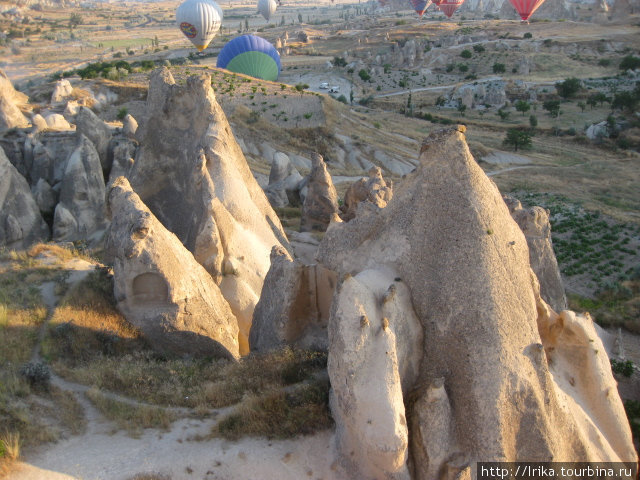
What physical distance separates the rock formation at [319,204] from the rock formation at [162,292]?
9303 mm

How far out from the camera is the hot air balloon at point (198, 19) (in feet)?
172

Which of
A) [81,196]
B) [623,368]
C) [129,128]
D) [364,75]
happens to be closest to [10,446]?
[623,368]

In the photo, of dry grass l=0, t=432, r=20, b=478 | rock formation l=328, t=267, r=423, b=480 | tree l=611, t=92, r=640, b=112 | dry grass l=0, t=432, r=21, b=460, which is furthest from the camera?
tree l=611, t=92, r=640, b=112

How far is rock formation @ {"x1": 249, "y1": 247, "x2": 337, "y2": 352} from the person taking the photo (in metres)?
8.44

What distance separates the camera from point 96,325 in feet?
27.9

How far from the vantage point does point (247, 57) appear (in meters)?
52.5

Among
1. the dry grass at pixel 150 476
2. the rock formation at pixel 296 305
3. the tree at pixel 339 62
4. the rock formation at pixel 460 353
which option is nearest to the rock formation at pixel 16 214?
the rock formation at pixel 296 305

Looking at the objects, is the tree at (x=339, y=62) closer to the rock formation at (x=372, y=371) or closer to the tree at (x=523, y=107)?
the tree at (x=523, y=107)

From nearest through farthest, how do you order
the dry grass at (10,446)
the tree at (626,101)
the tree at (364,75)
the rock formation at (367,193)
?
the dry grass at (10,446) < the rock formation at (367,193) < the tree at (626,101) < the tree at (364,75)

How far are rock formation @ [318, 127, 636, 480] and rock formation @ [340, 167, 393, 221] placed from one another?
816 centimetres

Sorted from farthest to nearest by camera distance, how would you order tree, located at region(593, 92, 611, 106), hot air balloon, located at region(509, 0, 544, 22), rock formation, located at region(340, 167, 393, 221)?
1. hot air balloon, located at region(509, 0, 544, 22)
2. tree, located at region(593, 92, 611, 106)
3. rock formation, located at region(340, 167, 393, 221)

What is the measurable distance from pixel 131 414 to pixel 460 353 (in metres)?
3.99

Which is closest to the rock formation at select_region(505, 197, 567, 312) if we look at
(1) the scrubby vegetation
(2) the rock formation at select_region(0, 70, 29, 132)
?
(1) the scrubby vegetation

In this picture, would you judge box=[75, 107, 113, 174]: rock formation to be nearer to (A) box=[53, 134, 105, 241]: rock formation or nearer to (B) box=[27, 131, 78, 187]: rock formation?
(B) box=[27, 131, 78, 187]: rock formation
